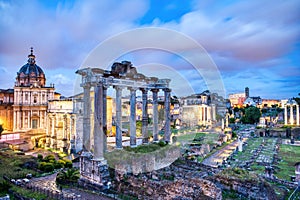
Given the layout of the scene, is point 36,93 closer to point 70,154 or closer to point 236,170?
point 70,154

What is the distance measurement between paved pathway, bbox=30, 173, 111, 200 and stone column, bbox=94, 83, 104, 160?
2.31 m

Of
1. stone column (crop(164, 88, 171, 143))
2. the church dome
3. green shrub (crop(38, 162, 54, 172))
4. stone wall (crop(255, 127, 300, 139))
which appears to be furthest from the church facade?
stone wall (crop(255, 127, 300, 139))

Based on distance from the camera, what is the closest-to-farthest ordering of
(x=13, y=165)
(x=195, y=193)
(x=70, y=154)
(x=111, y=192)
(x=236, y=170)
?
(x=195, y=193) → (x=111, y=192) → (x=236, y=170) → (x=13, y=165) → (x=70, y=154)

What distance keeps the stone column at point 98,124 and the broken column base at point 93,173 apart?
50 cm

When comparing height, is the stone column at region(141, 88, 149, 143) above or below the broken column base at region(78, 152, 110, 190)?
above

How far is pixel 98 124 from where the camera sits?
15.3 meters

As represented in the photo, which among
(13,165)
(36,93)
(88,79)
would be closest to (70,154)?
(13,165)

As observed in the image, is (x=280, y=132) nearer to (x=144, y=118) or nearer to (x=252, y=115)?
(x=252, y=115)

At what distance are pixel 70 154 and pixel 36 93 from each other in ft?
55.0

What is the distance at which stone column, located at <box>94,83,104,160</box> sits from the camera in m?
15.1

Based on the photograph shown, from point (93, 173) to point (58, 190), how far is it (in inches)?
114

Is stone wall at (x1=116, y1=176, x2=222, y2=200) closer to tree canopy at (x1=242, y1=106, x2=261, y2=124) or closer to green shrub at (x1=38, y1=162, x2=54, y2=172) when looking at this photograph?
green shrub at (x1=38, y1=162, x2=54, y2=172)

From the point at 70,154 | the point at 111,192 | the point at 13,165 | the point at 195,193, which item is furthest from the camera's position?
the point at 70,154

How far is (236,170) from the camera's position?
585 inches
